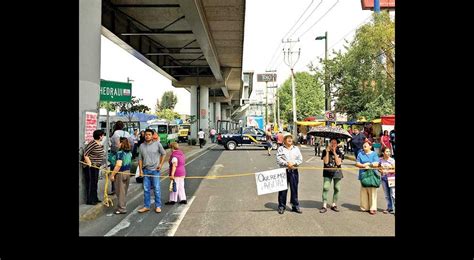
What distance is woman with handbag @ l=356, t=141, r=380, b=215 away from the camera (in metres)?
8.42

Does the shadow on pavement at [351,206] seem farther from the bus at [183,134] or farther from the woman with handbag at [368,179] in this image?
the bus at [183,134]

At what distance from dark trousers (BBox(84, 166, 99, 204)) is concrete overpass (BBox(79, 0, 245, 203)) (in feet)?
2.11

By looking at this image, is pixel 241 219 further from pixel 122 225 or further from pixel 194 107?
pixel 194 107

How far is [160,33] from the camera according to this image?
70.1 ft

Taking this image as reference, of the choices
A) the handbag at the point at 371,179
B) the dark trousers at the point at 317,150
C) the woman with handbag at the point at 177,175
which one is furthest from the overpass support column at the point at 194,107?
the handbag at the point at 371,179

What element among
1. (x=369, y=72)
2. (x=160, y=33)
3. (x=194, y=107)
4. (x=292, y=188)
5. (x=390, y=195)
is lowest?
(x=390, y=195)

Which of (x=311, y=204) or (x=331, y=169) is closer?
(x=331, y=169)

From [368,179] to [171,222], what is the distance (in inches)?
164

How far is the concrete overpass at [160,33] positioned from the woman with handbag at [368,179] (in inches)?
238

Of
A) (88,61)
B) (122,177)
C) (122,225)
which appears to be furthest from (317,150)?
(122,225)

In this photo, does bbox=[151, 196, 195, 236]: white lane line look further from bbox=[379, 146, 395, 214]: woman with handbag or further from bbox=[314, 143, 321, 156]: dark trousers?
bbox=[314, 143, 321, 156]: dark trousers

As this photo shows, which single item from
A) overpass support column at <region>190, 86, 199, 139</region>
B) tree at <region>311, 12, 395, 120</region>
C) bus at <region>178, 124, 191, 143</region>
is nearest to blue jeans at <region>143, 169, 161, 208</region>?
tree at <region>311, 12, 395, 120</region>

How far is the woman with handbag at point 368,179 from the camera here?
842 cm
